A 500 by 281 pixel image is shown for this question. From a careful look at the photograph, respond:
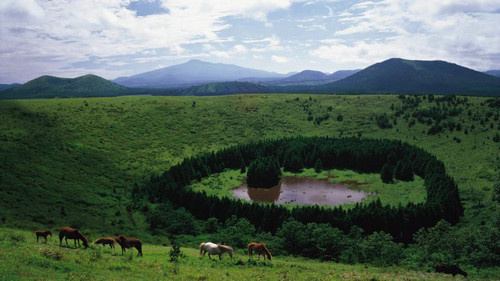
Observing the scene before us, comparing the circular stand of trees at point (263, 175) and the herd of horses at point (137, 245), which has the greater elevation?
the herd of horses at point (137, 245)

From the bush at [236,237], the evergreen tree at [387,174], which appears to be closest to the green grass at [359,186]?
the evergreen tree at [387,174]

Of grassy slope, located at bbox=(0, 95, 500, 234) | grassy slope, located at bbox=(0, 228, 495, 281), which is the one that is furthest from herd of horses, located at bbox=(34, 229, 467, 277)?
grassy slope, located at bbox=(0, 95, 500, 234)

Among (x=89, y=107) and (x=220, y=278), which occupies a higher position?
(x=89, y=107)

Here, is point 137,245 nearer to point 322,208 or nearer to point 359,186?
point 322,208

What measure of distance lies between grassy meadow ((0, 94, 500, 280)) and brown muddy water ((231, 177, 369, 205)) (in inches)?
194

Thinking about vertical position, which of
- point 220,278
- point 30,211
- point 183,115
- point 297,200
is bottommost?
point 297,200

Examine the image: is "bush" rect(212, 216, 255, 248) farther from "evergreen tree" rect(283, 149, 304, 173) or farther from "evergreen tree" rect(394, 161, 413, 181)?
"evergreen tree" rect(394, 161, 413, 181)

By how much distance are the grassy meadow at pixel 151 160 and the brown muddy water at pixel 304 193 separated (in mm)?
4937

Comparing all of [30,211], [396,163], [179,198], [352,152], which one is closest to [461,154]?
[396,163]

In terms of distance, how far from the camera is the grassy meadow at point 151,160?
23188 mm

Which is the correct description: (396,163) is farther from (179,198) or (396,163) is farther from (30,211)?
(30,211)

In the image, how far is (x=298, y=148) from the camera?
98312 mm

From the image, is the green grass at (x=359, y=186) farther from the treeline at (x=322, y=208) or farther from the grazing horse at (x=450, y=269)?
the grazing horse at (x=450, y=269)

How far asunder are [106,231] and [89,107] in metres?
81.4
